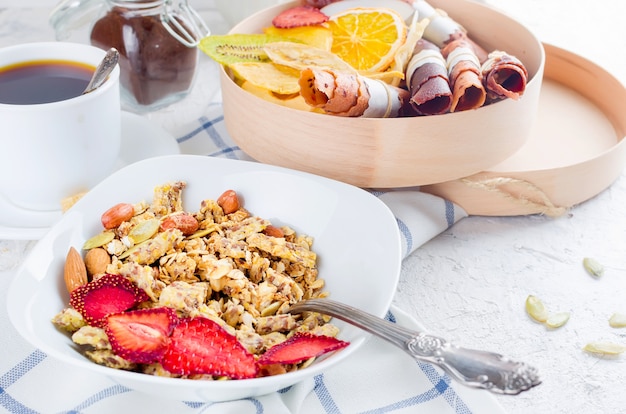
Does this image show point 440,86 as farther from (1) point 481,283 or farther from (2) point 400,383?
(2) point 400,383

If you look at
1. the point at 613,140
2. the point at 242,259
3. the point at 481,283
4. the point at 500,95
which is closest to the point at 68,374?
the point at 242,259

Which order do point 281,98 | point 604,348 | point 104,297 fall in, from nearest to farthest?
point 104,297 < point 604,348 < point 281,98

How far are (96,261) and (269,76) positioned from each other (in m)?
0.42

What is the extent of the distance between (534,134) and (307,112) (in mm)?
434

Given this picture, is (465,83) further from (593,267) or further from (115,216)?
(115,216)

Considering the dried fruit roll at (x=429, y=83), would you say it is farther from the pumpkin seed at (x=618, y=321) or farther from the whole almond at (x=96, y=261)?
the whole almond at (x=96, y=261)

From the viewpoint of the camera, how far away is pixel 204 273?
36.2 inches

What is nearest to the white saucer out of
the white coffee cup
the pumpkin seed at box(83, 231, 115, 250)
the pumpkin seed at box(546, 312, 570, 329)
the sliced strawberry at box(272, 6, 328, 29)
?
the white coffee cup

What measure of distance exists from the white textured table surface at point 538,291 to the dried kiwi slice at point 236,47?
417 mm

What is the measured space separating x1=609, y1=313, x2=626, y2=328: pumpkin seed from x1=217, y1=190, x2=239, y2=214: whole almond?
20.3 inches

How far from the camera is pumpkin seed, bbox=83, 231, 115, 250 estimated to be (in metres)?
0.95

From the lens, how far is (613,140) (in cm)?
130

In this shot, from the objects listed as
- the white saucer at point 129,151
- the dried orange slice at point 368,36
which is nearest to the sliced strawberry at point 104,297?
the white saucer at point 129,151

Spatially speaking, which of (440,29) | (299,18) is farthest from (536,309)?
(299,18)
